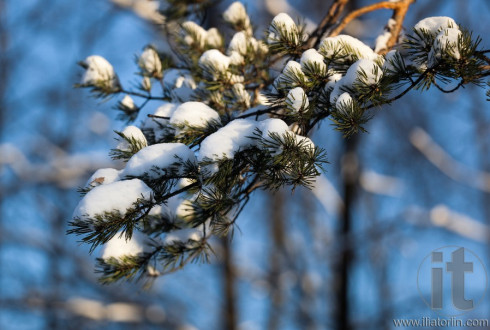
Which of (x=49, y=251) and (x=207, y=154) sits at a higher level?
(x=49, y=251)

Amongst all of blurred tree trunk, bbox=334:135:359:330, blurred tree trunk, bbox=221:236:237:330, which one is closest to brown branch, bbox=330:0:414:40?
blurred tree trunk, bbox=334:135:359:330

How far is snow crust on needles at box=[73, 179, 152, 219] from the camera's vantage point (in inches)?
31.2

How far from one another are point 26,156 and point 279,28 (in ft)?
18.4

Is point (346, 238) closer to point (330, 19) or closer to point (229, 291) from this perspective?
point (229, 291)

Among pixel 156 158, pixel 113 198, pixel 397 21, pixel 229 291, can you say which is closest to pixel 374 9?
pixel 397 21

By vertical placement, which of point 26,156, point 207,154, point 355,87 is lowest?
point 207,154

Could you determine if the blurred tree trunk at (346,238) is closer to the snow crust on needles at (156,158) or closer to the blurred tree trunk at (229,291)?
the blurred tree trunk at (229,291)

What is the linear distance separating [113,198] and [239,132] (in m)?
0.28

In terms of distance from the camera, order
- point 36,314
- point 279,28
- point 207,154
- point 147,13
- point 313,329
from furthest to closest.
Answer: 1. point 36,314
2. point 313,329
3. point 147,13
4. point 279,28
5. point 207,154

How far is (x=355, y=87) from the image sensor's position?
0.88m

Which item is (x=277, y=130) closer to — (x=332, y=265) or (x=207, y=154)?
(x=207, y=154)

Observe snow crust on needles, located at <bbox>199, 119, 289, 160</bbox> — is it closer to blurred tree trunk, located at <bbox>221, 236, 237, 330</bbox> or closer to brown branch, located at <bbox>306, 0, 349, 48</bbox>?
brown branch, located at <bbox>306, 0, 349, 48</bbox>

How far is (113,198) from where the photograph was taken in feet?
2.61

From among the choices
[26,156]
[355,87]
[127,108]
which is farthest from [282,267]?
[355,87]
